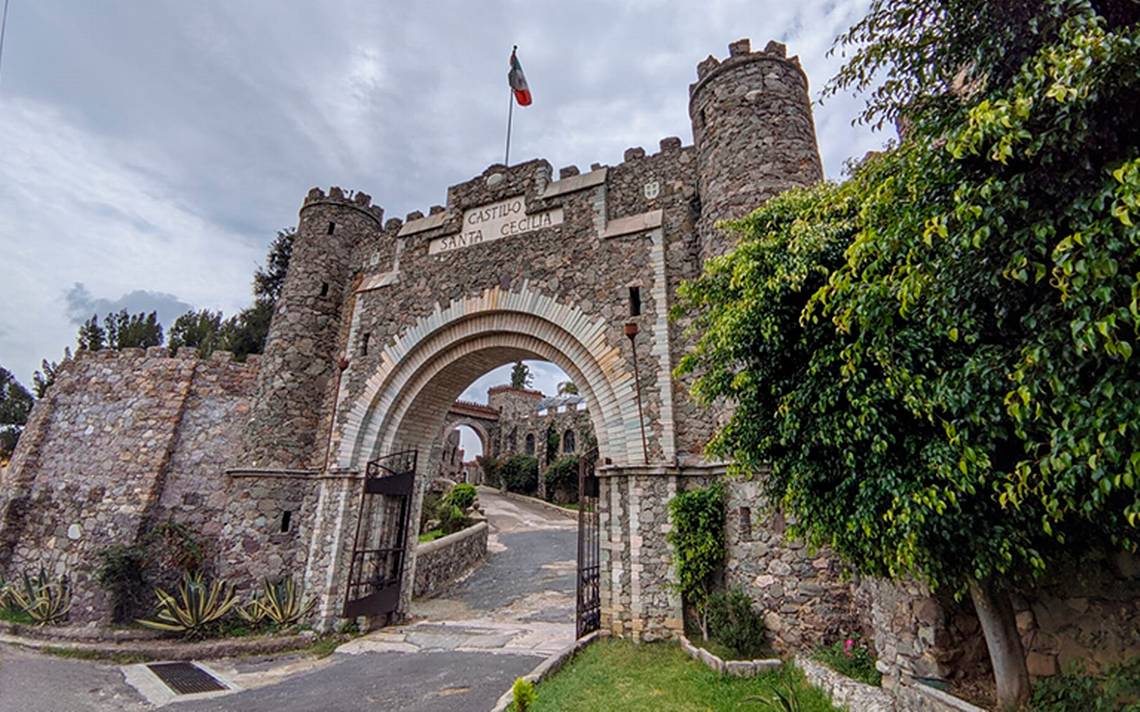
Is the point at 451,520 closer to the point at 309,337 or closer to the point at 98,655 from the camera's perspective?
the point at 309,337

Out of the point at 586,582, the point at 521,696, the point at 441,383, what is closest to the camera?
the point at 521,696

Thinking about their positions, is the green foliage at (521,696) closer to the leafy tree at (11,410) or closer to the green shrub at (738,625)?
the green shrub at (738,625)

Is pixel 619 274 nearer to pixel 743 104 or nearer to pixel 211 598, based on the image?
pixel 743 104

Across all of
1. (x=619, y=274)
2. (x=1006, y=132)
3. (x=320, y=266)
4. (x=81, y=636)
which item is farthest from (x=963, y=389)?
(x=81, y=636)

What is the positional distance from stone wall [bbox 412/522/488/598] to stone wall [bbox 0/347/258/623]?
419 centimetres

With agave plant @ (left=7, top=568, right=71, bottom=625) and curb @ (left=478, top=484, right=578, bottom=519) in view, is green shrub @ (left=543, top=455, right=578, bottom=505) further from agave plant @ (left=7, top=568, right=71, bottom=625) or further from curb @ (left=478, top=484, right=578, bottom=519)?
agave plant @ (left=7, top=568, right=71, bottom=625)

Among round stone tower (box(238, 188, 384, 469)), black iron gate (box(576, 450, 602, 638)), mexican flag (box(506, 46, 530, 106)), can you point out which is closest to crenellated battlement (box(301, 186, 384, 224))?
round stone tower (box(238, 188, 384, 469))

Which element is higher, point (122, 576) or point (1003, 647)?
point (1003, 647)

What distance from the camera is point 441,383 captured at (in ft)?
34.4

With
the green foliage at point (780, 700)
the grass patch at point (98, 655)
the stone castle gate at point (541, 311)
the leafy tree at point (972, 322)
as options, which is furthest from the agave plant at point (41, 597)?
the leafy tree at point (972, 322)

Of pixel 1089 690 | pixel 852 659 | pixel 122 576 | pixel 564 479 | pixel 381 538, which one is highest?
pixel 564 479

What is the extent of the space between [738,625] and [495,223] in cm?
768

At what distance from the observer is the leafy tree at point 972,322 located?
7.34 feet

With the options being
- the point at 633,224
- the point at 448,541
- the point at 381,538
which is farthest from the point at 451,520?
the point at 633,224
